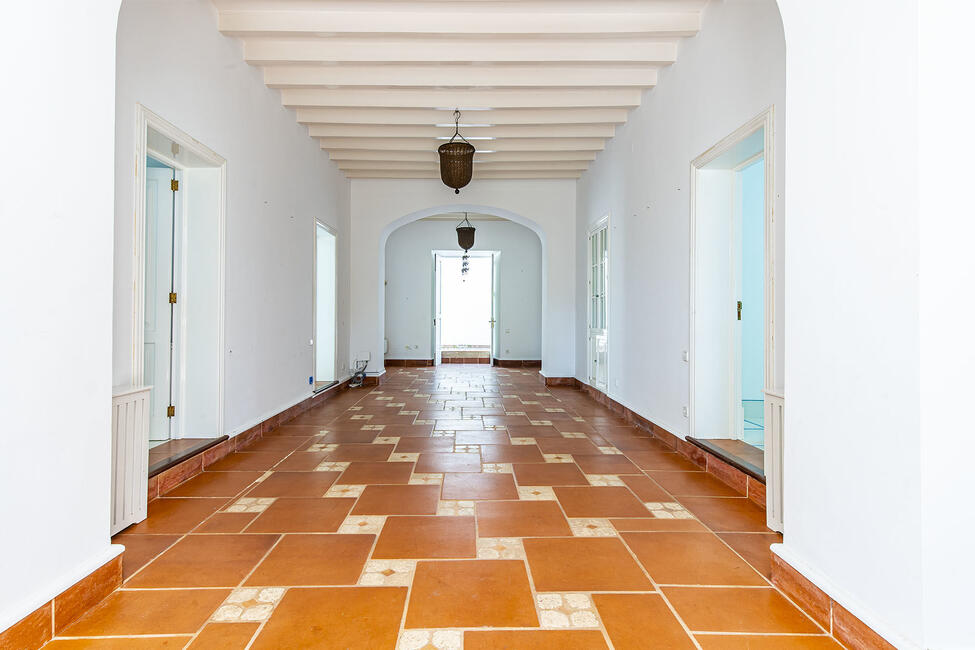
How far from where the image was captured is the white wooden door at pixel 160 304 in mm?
3695

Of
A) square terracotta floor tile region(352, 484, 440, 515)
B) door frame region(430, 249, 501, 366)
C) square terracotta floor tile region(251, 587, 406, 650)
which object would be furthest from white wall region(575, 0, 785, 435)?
door frame region(430, 249, 501, 366)

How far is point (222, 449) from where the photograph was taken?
3.80 m

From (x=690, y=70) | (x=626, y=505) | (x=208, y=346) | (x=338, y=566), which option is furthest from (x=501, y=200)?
(x=338, y=566)

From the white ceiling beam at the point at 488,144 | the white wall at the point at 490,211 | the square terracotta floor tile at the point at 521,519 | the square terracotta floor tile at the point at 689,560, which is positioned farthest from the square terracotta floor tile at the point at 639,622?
the white wall at the point at 490,211

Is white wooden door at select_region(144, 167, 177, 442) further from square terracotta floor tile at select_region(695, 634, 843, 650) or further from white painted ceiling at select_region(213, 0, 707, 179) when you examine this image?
square terracotta floor tile at select_region(695, 634, 843, 650)

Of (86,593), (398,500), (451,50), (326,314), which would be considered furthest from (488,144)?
(86,593)

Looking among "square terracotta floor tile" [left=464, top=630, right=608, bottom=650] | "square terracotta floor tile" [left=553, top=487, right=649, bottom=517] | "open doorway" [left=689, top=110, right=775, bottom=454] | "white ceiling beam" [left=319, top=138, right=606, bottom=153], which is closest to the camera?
"square terracotta floor tile" [left=464, top=630, right=608, bottom=650]

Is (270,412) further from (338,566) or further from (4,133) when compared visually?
(4,133)

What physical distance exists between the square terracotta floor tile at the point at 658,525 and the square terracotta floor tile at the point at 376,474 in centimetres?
128

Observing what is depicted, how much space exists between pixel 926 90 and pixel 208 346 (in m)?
3.93

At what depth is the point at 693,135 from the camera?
152 inches

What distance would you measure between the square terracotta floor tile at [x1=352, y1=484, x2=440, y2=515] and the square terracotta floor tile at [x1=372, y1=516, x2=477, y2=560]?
0.37 feet

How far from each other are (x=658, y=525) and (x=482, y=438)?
2.03m

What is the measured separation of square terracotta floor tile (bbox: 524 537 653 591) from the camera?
1.99 metres
